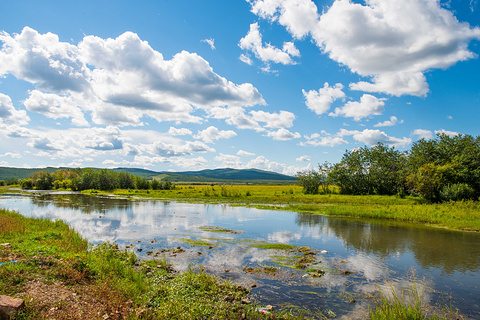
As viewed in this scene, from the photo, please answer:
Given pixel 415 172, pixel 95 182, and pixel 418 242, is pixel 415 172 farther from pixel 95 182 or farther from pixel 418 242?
pixel 95 182

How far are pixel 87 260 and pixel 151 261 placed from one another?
A: 10.6 ft

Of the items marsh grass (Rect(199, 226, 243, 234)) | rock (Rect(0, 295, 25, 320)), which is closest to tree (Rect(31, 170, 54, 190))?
marsh grass (Rect(199, 226, 243, 234))

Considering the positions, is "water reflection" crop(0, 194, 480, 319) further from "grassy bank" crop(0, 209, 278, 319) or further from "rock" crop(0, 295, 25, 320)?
"rock" crop(0, 295, 25, 320)

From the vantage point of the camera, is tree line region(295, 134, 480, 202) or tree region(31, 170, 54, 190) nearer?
tree line region(295, 134, 480, 202)

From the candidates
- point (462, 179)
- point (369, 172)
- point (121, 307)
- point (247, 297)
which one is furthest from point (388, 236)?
point (369, 172)

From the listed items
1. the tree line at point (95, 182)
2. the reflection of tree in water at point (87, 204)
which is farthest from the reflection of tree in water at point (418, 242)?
the tree line at point (95, 182)

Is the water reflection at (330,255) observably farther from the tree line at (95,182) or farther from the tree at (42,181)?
the tree at (42,181)

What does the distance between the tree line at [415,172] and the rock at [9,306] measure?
181 feet

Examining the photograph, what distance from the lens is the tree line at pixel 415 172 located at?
46875mm

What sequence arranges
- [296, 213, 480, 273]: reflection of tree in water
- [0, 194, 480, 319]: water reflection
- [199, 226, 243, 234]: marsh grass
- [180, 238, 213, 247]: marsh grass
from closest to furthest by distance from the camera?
1. [0, 194, 480, 319]: water reflection
2. [296, 213, 480, 273]: reflection of tree in water
3. [180, 238, 213, 247]: marsh grass
4. [199, 226, 243, 234]: marsh grass

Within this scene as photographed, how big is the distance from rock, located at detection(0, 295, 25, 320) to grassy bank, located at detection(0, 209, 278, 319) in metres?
0.22

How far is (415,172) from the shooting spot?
184ft

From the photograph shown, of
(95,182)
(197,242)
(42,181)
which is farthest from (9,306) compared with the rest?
(42,181)

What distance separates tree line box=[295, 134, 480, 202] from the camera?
46875mm
